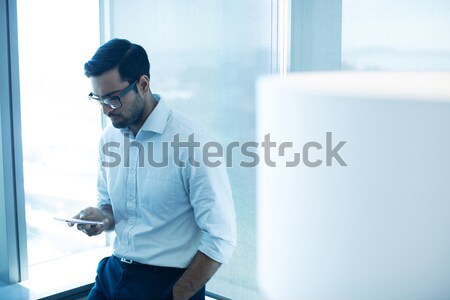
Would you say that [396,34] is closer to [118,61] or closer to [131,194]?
[118,61]

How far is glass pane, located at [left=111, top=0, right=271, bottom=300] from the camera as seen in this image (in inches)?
83.1

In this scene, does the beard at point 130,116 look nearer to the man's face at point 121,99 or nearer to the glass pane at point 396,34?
the man's face at point 121,99

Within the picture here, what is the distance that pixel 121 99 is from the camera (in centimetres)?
178

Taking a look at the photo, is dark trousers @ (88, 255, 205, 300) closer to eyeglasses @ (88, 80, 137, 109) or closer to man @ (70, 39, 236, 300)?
man @ (70, 39, 236, 300)

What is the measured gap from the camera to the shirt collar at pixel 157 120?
1741mm

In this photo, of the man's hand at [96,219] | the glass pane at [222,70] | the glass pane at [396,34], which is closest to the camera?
the glass pane at [396,34]

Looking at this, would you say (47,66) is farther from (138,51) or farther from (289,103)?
(289,103)

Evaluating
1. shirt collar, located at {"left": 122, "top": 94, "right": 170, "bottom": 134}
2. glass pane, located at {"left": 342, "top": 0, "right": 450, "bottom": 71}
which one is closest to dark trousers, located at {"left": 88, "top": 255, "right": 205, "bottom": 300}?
shirt collar, located at {"left": 122, "top": 94, "right": 170, "bottom": 134}

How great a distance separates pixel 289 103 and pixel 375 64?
1360 millimetres

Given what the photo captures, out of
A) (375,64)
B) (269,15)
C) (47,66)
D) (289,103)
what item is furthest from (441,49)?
(47,66)

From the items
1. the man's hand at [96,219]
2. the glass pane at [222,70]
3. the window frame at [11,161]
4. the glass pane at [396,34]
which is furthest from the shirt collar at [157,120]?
the window frame at [11,161]

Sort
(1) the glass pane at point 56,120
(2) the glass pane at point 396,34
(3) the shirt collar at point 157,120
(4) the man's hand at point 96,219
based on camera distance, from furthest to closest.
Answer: (1) the glass pane at point 56,120 < (4) the man's hand at point 96,219 < (3) the shirt collar at point 157,120 < (2) the glass pane at point 396,34

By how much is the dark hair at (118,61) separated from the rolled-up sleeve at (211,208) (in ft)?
1.19

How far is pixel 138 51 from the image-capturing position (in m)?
1.82
